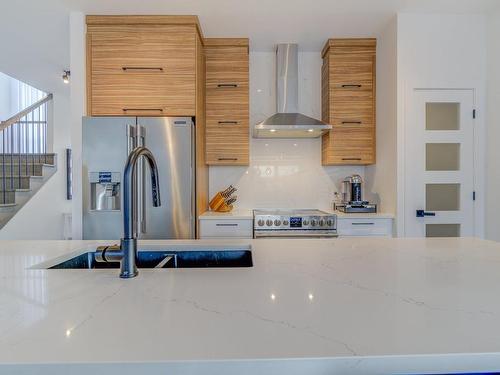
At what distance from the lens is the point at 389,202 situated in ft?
9.34

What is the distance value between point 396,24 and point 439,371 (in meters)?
2.99

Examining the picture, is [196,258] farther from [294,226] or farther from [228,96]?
[228,96]

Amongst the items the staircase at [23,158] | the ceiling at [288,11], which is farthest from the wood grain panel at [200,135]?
the staircase at [23,158]

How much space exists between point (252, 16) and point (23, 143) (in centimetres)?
453

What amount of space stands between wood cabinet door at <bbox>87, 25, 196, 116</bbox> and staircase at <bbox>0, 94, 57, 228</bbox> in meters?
2.81

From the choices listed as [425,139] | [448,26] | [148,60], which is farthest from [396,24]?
[148,60]

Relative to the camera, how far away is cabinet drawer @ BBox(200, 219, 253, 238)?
2.80 meters

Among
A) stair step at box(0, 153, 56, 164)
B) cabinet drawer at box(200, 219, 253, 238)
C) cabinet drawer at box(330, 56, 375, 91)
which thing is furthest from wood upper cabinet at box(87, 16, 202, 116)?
stair step at box(0, 153, 56, 164)

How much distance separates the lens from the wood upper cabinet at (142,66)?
2.70 m

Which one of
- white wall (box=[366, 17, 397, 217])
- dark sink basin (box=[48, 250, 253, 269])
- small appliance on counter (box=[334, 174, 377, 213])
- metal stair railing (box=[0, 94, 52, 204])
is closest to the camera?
dark sink basin (box=[48, 250, 253, 269])

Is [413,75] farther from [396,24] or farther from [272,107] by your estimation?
[272,107]

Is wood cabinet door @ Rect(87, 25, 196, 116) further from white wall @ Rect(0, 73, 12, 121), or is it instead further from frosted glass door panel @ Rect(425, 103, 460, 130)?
white wall @ Rect(0, 73, 12, 121)

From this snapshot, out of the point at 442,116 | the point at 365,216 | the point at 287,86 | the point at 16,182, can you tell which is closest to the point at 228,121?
the point at 287,86

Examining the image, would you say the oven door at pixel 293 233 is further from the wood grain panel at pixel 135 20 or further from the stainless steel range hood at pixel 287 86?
the wood grain panel at pixel 135 20
